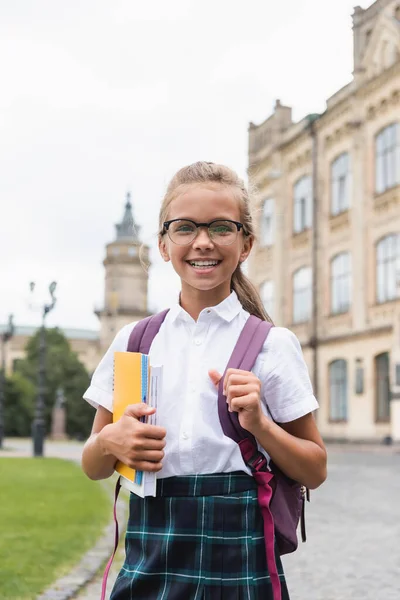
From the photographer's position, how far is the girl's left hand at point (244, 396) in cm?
219

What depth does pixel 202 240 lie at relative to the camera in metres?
2.47

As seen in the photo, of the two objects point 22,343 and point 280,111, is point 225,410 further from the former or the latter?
point 22,343

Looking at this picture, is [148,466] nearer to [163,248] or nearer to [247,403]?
[247,403]

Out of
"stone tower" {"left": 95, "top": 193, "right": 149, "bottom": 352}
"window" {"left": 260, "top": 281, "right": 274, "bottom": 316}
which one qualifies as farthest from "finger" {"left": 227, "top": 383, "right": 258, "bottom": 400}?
"stone tower" {"left": 95, "top": 193, "right": 149, "bottom": 352}

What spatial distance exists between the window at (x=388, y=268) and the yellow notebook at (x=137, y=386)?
2830 cm

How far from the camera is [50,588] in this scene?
576 centimetres

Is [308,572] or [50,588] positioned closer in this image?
[50,588]

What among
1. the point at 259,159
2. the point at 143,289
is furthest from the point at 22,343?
the point at 259,159

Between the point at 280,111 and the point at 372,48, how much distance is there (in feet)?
27.8

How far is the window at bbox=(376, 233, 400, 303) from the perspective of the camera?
30.4 meters

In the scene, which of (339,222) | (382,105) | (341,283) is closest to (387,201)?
(339,222)

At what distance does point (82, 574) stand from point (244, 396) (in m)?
4.49

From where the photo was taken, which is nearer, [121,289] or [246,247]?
[246,247]

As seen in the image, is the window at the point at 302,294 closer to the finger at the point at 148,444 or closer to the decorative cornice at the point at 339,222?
the decorative cornice at the point at 339,222
